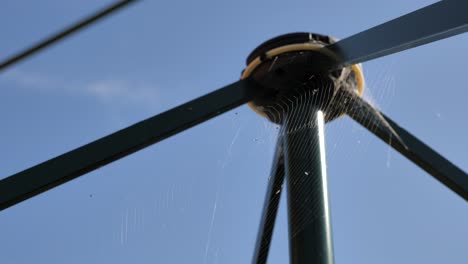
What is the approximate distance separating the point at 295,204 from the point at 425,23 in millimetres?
1252

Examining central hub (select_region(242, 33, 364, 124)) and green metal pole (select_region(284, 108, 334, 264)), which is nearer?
green metal pole (select_region(284, 108, 334, 264))

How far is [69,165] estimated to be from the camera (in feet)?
12.3

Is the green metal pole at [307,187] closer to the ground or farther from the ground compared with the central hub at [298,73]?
closer to the ground

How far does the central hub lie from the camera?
4137 mm

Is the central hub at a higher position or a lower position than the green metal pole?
higher

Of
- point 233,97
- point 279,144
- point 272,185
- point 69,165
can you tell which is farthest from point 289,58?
point 69,165

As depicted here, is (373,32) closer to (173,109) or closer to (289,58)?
(289,58)

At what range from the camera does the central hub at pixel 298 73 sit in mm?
4137

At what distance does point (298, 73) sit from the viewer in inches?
164

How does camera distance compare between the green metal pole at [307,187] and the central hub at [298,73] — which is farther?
the central hub at [298,73]

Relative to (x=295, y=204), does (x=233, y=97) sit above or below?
above

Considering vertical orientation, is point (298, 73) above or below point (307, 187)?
above

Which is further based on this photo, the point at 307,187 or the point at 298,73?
the point at 298,73

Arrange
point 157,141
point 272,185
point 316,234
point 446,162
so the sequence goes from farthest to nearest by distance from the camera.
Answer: point 272,185
point 446,162
point 157,141
point 316,234
